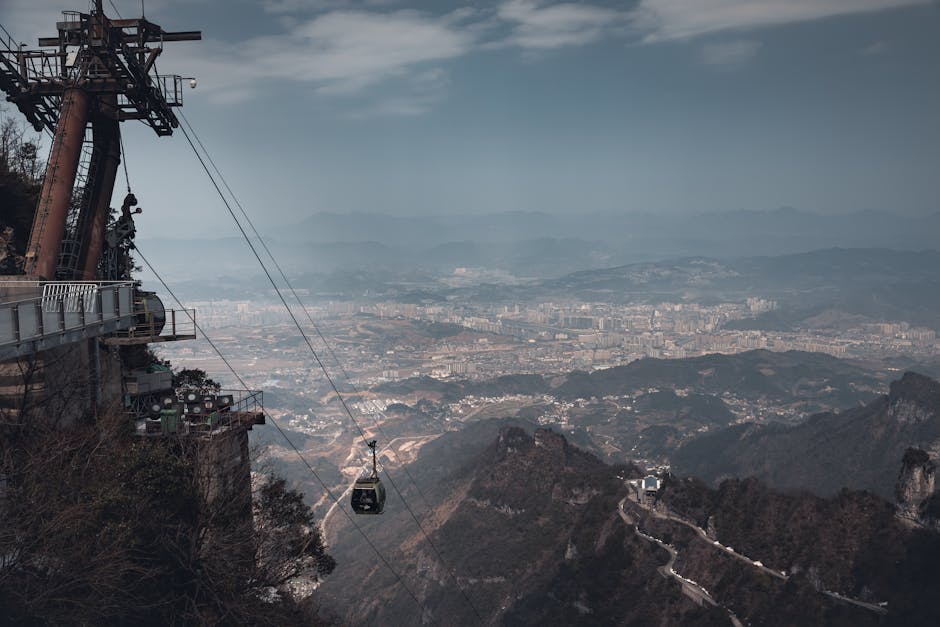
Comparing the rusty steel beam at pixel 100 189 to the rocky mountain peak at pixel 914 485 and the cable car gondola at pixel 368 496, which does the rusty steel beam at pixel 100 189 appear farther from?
the rocky mountain peak at pixel 914 485

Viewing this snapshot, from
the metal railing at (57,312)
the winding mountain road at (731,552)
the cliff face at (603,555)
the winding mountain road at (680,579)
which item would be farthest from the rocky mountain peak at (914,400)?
the metal railing at (57,312)

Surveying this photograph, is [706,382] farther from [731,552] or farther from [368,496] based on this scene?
[368,496]

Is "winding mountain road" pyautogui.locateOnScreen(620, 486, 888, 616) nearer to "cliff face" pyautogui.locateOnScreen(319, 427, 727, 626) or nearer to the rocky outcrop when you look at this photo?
"cliff face" pyautogui.locateOnScreen(319, 427, 727, 626)

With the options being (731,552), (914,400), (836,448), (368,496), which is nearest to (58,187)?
(368,496)

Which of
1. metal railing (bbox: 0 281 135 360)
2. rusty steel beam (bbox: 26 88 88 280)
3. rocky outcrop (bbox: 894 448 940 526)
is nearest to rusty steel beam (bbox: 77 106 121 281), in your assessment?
rusty steel beam (bbox: 26 88 88 280)

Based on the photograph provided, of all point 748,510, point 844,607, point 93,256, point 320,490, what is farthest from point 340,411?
point 93,256
